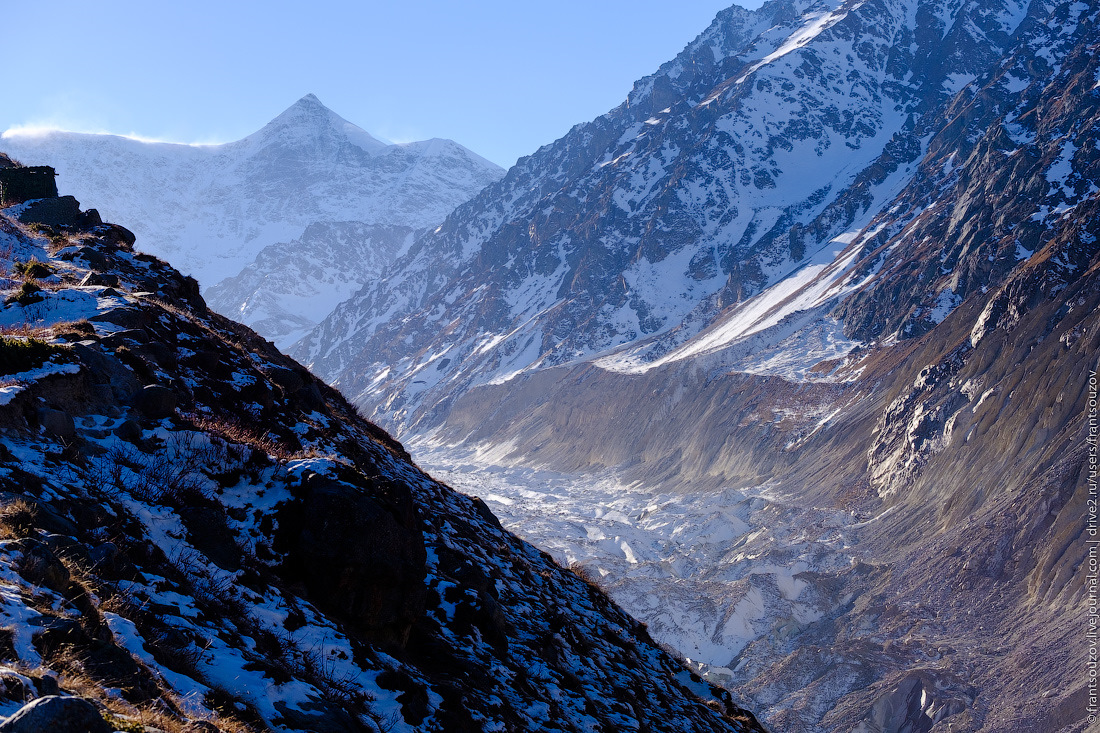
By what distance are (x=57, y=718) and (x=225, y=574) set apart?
448cm

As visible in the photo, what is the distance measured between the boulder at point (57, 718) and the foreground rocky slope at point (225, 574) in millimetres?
17

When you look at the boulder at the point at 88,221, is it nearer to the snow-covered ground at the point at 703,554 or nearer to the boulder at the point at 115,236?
the boulder at the point at 115,236

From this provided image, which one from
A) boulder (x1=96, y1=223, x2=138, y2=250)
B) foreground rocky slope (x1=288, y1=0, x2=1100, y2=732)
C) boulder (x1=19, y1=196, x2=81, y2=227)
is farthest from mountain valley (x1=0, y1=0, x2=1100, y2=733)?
foreground rocky slope (x1=288, y1=0, x2=1100, y2=732)

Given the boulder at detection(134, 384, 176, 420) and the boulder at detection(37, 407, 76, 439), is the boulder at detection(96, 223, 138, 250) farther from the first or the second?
the boulder at detection(37, 407, 76, 439)

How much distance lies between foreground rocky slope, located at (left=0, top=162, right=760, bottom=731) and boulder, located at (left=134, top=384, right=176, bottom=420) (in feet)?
0.10

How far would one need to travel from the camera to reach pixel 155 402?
1278 cm

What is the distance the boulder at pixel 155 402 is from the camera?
12.7m

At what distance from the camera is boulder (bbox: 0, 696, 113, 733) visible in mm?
5684

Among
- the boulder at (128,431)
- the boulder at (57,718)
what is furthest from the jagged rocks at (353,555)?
the boulder at (57,718)

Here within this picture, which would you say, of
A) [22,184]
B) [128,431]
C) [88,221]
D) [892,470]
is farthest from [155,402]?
[892,470]

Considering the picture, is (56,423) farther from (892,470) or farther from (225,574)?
(892,470)

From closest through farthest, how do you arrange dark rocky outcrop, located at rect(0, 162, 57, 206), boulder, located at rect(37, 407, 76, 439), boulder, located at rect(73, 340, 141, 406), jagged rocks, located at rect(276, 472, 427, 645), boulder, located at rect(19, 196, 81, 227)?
boulder, located at rect(37, 407, 76, 439)
jagged rocks, located at rect(276, 472, 427, 645)
boulder, located at rect(73, 340, 141, 406)
boulder, located at rect(19, 196, 81, 227)
dark rocky outcrop, located at rect(0, 162, 57, 206)

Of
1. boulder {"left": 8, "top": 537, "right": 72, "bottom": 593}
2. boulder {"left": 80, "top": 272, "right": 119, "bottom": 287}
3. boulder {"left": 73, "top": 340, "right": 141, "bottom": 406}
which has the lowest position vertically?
boulder {"left": 8, "top": 537, "right": 72, "bottom": 593}

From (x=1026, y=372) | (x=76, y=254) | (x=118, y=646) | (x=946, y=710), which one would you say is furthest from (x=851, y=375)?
(x=118, y=646)
